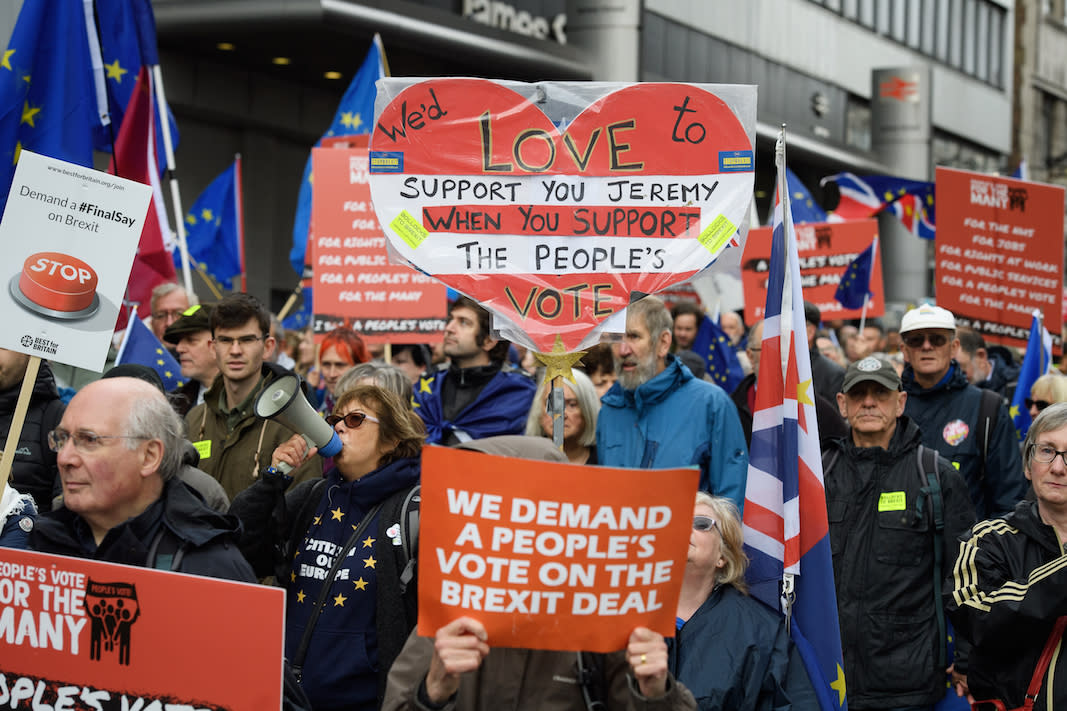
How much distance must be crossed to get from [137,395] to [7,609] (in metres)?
0.64

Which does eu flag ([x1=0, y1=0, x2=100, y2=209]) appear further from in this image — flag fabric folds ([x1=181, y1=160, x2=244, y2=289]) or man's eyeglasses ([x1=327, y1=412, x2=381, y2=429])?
flag fabric folds ([x1=181, y1=160, x2=244, y2=289])

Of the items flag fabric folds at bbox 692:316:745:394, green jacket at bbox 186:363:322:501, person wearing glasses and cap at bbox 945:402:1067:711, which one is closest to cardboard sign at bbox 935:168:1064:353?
flag fabric folds at bbox 692:316:745:394

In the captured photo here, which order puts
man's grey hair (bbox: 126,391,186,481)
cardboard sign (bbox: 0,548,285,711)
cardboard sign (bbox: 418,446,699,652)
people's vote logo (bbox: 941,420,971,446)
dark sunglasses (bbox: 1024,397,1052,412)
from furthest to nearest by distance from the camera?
dark sunglasses (bbox: 1024,397,1052,412) < people's vote logo (bbox: 941,420,971,446) < man's grey hair (bbox: 126,391,186,481) < cardboard sign (bbox: 0,548,285,711) < cardboard sign (bbox: 418,446,699,652)

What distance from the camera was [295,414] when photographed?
168 inches

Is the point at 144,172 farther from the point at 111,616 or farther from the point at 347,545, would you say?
the point at 111,616

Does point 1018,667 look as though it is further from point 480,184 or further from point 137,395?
point 137,395

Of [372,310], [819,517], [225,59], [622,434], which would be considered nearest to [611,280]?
[819,517]

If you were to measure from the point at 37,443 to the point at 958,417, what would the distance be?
410 centimetres

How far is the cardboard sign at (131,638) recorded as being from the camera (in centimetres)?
317

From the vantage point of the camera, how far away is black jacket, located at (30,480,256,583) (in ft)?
11.3

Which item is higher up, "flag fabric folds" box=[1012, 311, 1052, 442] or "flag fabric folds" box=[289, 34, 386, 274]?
"flag fabric folds" box=[289, 34, 386, 274]

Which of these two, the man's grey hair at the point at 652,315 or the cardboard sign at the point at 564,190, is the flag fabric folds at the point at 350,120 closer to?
the man's grey hair at the point at 652,315

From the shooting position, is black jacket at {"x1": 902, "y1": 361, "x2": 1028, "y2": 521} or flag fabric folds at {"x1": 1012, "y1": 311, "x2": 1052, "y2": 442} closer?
black jacket at {"x1": 902, "y1": 361, "x2": 1028, "y2": 521}

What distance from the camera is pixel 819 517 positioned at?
178 inches
